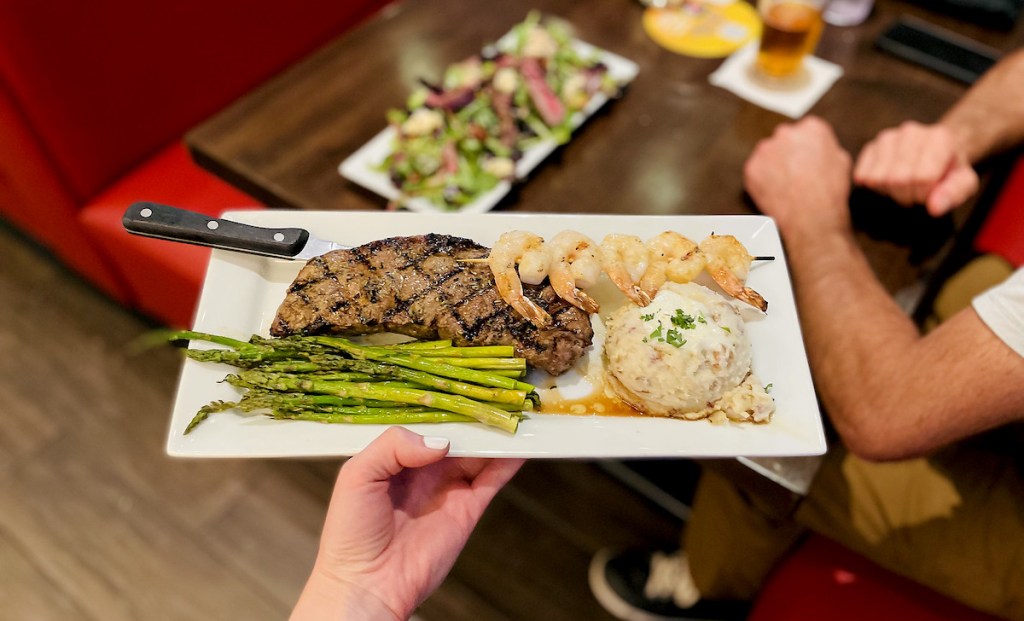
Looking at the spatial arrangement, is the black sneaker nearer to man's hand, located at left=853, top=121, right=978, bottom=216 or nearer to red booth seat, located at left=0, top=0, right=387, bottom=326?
man's hand, located at left=853, top=121, right=978, bottom=216

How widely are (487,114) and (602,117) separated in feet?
1.30

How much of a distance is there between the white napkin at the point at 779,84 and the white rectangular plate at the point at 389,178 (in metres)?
0.51

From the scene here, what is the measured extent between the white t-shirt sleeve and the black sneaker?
1505mm

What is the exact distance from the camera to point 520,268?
1.65 meters

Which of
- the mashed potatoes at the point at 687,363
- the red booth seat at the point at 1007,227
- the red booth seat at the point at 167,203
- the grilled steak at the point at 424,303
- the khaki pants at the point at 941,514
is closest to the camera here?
Result: the mashed potatoes at the point at 687,363

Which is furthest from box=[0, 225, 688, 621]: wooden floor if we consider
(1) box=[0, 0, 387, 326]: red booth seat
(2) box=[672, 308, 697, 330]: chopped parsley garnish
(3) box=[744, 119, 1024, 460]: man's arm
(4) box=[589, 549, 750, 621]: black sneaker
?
(2) box=[672, 308, 697, 330]: chopped parsley garnish

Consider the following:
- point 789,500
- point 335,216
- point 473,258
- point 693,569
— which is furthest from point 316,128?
point 693,569

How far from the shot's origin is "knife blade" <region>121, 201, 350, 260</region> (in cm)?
168

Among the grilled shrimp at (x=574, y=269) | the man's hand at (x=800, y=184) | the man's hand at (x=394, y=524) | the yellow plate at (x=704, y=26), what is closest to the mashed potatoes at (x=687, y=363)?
the grilled shrimp at (x=574, y=269)

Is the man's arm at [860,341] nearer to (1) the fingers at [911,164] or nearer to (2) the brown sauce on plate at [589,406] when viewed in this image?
(1) the fingers at [911,164]

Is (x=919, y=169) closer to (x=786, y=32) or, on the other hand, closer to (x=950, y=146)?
(x=950, y=146)

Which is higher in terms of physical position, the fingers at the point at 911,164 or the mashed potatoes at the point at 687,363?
Answer: the mashed potatoes at the point at 687,363

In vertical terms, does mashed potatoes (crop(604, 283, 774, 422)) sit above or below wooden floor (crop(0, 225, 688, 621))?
above

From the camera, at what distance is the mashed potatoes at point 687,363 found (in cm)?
154
